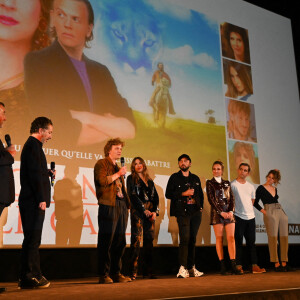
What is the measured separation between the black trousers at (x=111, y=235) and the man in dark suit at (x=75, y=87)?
1.08 metres

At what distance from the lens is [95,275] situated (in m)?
4.40

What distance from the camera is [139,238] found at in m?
3.99

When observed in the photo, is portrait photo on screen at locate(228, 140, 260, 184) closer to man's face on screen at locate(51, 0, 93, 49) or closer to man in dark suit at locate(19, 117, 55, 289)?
man's face on screen at locate(51, 0, 93, 49)

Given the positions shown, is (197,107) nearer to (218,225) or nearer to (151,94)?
(151,94)

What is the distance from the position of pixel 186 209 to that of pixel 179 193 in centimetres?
18

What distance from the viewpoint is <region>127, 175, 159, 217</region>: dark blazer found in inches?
162

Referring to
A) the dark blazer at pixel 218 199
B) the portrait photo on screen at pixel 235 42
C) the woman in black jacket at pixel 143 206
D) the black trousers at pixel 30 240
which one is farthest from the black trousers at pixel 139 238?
the portrait photo on screen at pixel 235 42

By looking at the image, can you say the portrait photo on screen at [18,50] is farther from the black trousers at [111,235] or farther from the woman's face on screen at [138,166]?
the black trousers at [111,235]

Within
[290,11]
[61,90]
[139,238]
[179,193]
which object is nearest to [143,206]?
[139,238]

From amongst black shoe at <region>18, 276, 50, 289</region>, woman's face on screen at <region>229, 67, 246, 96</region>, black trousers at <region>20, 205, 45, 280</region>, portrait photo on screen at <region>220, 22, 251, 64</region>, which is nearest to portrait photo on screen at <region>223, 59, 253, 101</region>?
woman's face on screen at <region>229, 67, 246, 96</region>

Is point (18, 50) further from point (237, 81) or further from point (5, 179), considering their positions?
point (237, 81)

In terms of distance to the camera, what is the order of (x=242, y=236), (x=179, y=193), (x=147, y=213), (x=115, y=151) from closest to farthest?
1. (x=115, y=151)
2. (x=147, y=213)
3. (x=179, y=193)
4. (x=242, y=236)

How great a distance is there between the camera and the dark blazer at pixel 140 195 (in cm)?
411

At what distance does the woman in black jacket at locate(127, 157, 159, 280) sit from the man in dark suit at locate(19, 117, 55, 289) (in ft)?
3.51
